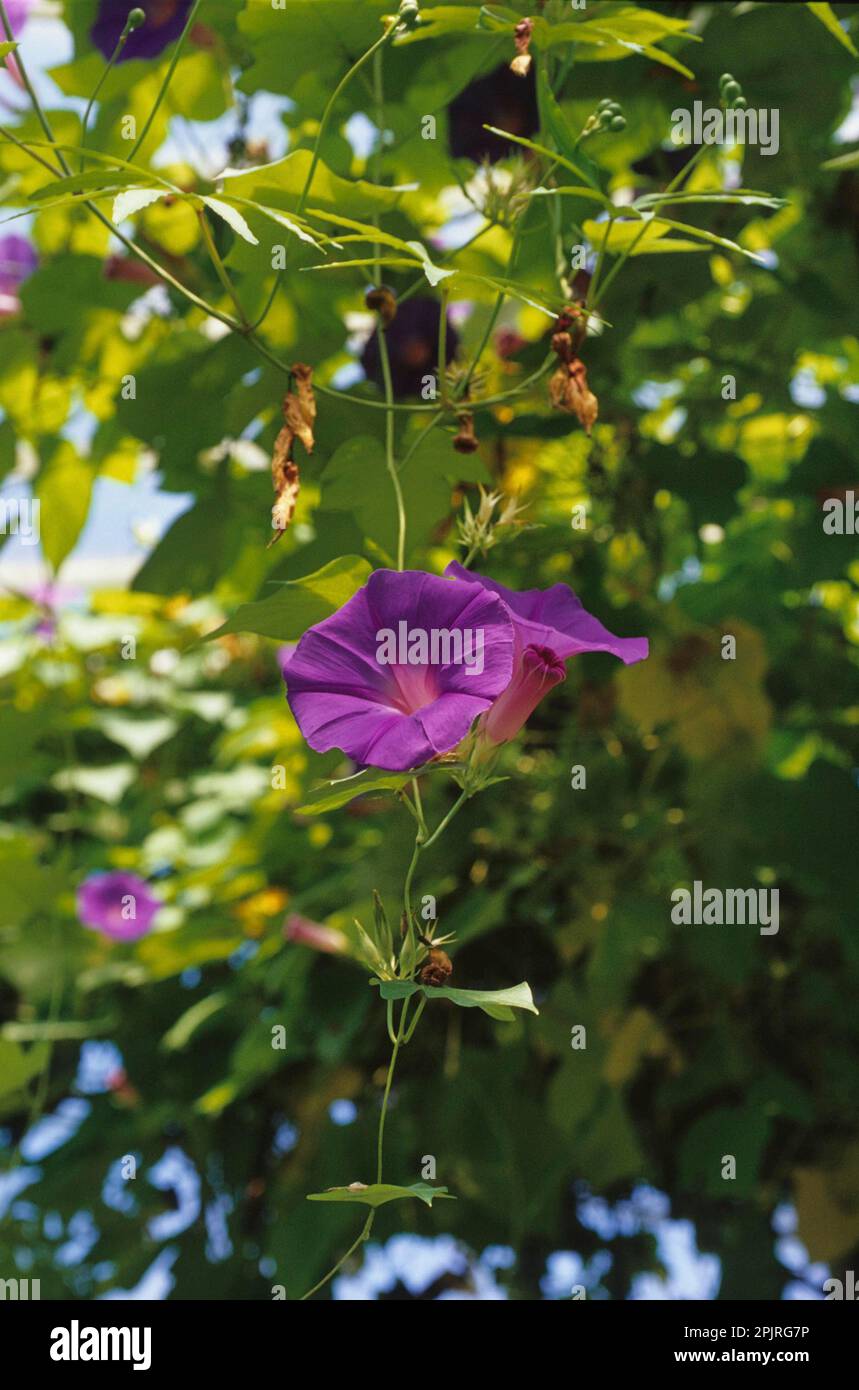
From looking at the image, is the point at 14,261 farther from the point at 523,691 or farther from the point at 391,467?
the point at 523,691

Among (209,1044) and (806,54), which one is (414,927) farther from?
(209,1044)

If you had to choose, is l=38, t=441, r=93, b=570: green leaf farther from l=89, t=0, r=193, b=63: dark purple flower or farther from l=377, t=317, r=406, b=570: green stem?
l=377, t=317, r=406, b=570: green stem

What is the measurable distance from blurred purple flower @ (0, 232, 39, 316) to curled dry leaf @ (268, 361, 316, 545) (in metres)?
0.77

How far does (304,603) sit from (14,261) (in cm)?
96

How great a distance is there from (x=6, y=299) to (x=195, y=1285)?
98cm

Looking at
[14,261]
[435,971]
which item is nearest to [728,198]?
→ [435,971]

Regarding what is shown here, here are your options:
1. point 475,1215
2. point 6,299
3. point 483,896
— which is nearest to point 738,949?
point 483,896

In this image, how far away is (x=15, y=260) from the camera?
1391 mm

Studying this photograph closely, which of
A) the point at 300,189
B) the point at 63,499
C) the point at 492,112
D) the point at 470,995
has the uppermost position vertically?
the point at 492,112

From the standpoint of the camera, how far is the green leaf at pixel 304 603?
58 centimetres

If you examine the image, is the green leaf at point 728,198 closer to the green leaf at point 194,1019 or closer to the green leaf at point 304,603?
the green leaf at point 304,603

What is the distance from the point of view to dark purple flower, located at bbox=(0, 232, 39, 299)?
4.43ft

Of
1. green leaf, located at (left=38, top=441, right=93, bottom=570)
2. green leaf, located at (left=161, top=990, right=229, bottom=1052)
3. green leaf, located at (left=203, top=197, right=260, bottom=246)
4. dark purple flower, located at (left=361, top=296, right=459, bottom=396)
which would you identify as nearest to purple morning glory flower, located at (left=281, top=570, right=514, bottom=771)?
green leaf, located at (left=203, top=197, right=260, bottom=246)
